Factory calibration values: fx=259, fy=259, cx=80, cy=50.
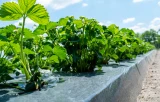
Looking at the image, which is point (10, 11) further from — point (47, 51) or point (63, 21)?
point (63, 21)

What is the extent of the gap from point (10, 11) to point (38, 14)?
0.50ft

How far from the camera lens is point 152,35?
8031 cm

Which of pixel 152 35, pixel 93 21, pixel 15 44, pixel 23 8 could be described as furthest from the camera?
pixel 152 35

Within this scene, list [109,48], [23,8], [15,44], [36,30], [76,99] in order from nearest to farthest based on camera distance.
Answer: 1. [76,99]
2. [23,8]
3. [15,44]
4. [36,30]
5. [109,48]

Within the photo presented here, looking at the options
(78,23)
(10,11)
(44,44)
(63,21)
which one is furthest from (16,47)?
(78,23)

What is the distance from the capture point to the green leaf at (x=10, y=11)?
140 centimetres

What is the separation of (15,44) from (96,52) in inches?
42.0

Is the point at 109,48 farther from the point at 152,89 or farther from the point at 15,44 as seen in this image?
the point at 15,44

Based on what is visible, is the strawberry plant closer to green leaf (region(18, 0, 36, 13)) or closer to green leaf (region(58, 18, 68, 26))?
green leaf (region(18, 0, 36, 13))

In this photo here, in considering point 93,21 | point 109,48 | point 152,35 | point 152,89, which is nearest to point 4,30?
point 93,21

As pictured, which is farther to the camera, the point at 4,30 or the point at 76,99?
the point at 4,30

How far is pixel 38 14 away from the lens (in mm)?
1469

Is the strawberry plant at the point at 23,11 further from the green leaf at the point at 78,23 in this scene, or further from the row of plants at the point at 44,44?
the green leaf at the point at 78,23

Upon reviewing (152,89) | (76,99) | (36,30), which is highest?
(36,30)
